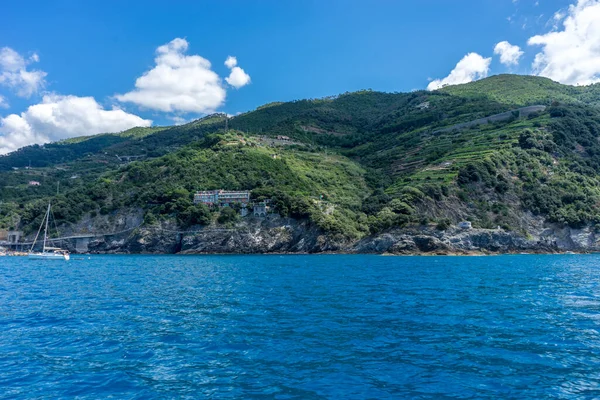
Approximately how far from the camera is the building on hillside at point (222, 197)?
4432 inches

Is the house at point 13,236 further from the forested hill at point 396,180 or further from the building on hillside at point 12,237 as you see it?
the forested hill at point 396,180

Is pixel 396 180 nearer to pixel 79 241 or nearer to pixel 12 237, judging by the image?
pixel 79 241

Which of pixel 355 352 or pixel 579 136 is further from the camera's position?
pixel 579 136

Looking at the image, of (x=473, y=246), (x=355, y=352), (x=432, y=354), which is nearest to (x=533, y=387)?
(x=432, y=354)

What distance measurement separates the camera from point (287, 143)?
6752 inches

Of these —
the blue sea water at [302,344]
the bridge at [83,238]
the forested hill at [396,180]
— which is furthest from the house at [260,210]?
the blue sea water at [302,344]

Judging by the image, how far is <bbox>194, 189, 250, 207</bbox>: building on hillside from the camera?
112562 millimetres

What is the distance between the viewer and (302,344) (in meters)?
16.4

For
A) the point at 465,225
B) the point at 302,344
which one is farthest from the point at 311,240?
the point at 302,344

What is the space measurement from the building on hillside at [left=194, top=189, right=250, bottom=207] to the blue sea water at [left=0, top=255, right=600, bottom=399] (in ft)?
270

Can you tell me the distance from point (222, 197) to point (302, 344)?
99.9 meters

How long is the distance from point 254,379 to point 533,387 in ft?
25.6

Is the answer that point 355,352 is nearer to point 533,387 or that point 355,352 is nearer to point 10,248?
point 533,387

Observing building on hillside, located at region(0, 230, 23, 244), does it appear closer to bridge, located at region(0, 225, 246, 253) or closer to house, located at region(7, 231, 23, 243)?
house, located at region(7, 231, 23, 243)
